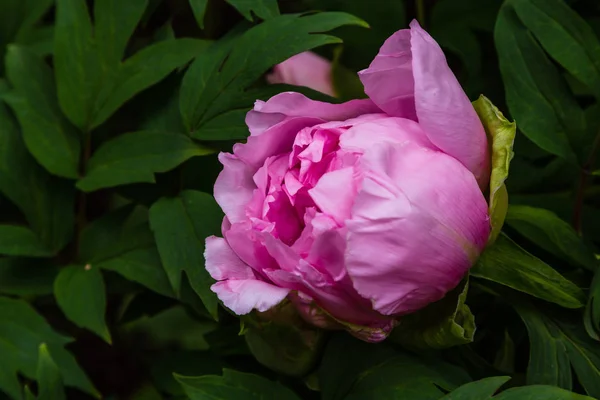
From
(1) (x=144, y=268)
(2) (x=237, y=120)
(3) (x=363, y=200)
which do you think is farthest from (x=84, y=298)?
(3) (x=363, y=200)

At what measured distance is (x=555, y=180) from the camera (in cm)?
55

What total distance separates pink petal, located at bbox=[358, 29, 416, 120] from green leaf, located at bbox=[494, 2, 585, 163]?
105mm

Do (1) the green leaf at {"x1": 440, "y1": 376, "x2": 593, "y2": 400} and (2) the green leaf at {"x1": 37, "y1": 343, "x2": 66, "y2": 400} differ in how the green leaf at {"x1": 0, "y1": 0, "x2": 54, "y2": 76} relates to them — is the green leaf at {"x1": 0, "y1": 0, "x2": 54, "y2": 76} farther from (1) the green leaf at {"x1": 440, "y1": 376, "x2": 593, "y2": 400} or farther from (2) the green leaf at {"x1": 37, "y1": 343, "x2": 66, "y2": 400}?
(1) the green leaf at {"x1": 440, "y1": 376, "x2": 593, "y2": 400}

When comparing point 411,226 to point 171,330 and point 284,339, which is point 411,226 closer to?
point 284,339

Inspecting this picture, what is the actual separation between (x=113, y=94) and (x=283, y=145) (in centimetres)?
18

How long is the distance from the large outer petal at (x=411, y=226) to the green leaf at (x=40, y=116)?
0.91 feet

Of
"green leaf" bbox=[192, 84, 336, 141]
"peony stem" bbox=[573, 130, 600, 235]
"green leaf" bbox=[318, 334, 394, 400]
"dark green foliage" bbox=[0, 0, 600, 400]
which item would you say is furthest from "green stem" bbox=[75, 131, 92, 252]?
"peony stem" bbox=[573, 130, 600, 235]

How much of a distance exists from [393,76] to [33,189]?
0.30 meters

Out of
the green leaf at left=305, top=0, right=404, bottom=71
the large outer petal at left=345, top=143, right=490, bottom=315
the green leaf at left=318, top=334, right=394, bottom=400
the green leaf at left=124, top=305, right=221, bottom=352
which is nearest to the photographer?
the large outer petal at left=345, top=143, right=490, bottom=315

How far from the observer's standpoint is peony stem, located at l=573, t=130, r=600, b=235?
19.7 inches

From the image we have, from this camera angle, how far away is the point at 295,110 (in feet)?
1.36

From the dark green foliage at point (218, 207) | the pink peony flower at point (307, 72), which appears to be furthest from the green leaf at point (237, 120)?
the pink peony flower at point (307, 72)

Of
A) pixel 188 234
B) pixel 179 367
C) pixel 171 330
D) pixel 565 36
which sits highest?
pixel 565 36

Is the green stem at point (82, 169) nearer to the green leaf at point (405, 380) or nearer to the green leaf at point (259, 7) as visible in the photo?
the green leaf at point (259, 7)
